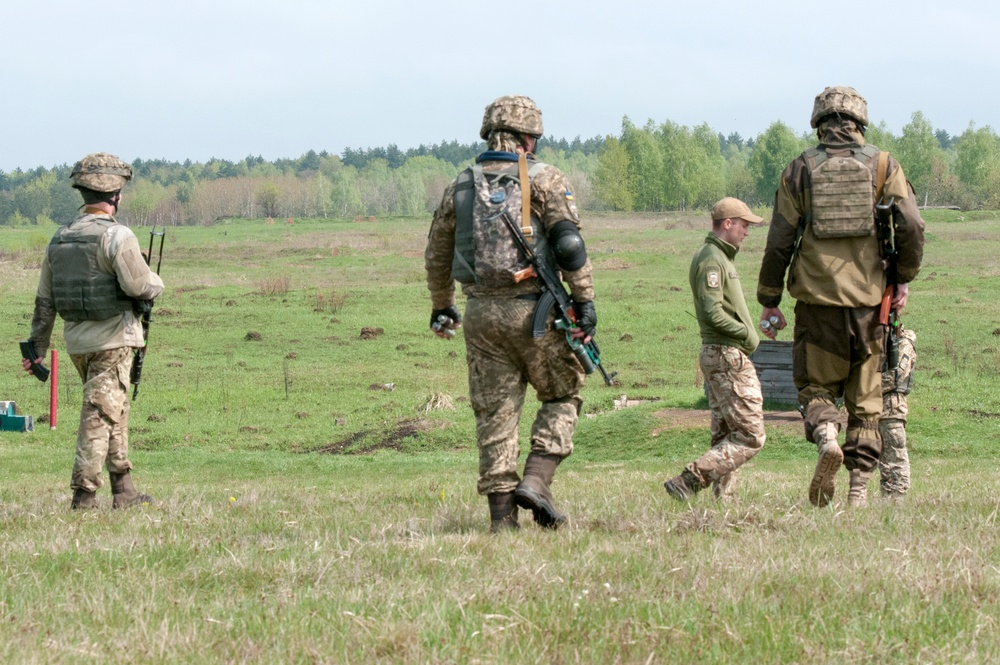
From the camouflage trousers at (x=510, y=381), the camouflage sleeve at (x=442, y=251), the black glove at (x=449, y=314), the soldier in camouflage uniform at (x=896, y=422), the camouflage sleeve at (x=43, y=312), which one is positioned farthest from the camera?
the camouflage sleeve at (x=43, y=312)

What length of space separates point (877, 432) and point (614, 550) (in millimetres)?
2505

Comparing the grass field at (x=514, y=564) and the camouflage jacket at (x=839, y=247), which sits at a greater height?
the camouflage jacket at (x=839, y=247)

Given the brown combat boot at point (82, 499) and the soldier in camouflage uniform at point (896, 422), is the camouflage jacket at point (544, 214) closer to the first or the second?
the soldier in camouflage uniform at point (896, 422)

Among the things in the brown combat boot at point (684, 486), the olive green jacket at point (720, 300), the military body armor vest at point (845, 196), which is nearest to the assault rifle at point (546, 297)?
the brown combat boot at point (684, 486)

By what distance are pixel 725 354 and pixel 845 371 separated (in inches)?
29.6

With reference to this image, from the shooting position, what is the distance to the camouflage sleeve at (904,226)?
6.74 m

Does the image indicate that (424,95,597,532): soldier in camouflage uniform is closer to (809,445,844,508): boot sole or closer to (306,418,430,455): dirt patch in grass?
(809,445,844,508): boot sole

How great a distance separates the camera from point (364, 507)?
7.86 meters

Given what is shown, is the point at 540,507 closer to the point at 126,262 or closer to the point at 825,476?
the point at 825,476

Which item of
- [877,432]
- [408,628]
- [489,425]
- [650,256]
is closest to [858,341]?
[877,432]

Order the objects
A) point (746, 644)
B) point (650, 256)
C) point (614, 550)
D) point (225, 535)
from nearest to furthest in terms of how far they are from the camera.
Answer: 1. point (746, 644)
2. point (614, 550)
3. point (225, 535)
4. point (650, 256)

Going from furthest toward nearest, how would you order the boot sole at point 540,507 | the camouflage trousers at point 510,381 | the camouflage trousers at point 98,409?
the camouflage trousers at point 98,409 < the camouflage trousers at point 510,381 < the boot sole at point 540,507

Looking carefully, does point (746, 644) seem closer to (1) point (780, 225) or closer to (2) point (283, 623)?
(2) point (283, 623)

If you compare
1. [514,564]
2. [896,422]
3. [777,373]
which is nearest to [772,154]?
[777,373]
